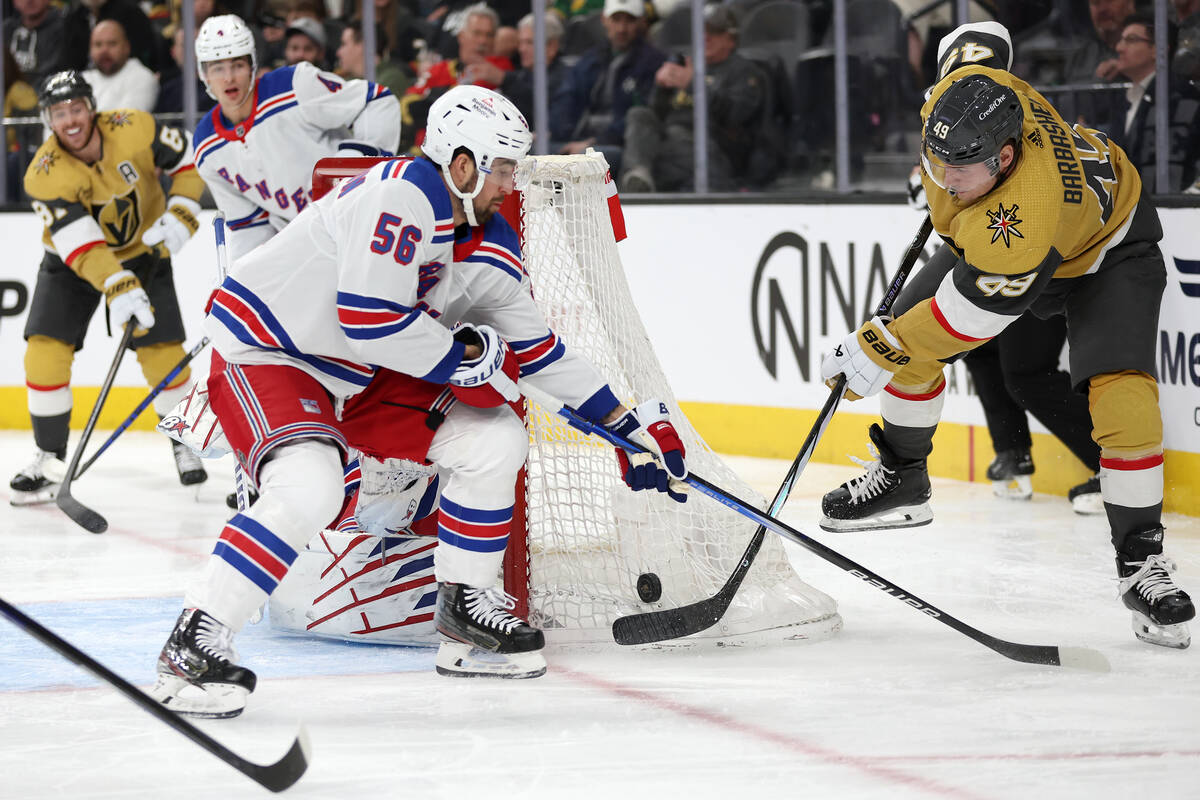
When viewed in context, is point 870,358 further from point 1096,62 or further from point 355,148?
point 1096,62

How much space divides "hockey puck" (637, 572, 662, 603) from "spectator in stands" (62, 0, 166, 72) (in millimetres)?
4525

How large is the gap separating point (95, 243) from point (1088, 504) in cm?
279

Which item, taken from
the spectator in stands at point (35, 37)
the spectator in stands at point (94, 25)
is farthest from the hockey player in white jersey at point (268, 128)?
the spectator in stands at point (35, 37)

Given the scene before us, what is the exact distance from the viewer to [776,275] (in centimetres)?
515

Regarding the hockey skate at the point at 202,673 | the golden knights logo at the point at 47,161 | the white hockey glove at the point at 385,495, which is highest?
the golden knights logo at the point at 47,161

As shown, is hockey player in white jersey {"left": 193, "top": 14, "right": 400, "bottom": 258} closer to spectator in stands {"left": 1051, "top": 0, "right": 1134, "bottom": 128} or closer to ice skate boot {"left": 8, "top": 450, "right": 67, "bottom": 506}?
ice skate boot {"left": 8, "top": 450, "right": 67, "bottom": 506}

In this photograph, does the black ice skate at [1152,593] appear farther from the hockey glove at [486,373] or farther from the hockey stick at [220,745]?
the hockey stick at [220,745]

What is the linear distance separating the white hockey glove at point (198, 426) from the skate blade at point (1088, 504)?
2.27m

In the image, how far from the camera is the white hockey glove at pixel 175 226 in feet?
14.9

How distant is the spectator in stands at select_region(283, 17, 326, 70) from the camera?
260 inches

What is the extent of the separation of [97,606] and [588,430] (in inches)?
46.9

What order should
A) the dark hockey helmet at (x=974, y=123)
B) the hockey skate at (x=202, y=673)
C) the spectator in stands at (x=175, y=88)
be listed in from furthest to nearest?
the spectator in stands at (x=175, y=88) < the dark hockey helmet at (x=974, y=123) < the hockey skate at (x=202, y=673)

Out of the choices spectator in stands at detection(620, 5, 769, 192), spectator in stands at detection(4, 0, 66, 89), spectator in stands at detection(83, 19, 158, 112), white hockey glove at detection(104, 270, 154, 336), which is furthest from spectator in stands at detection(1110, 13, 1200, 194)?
spectator in stands at detection(4, 0, 66, 89)

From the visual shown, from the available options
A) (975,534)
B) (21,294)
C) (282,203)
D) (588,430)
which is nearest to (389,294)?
(588,430)
